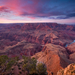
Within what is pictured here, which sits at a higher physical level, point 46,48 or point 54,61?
point 54,61

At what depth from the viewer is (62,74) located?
5816mm

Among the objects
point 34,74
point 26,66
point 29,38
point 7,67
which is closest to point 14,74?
point 7,67

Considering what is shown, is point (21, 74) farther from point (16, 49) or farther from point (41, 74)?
point (16, 49)

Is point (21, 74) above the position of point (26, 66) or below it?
below

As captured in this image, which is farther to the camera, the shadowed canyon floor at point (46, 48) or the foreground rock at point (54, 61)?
the shadowed canyon floor at point (46, 48)

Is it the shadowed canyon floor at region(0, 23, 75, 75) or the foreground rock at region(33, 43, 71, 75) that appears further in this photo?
the shadowed canyon floor at region(0, 23, 75, 75)

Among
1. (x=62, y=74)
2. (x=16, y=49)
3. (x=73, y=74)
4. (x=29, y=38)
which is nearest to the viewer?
(x=73, y=74)

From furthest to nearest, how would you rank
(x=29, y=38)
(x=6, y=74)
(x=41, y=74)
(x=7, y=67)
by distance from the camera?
(x=29, y=38), (x=6, y=74), (x=7, y=67), (x=41, y=74)

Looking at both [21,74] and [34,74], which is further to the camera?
[21,74]

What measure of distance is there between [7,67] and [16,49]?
23.6 m

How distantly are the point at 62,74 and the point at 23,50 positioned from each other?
32.4 m

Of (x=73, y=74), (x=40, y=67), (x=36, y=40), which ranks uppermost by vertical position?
(x=73, y=74)

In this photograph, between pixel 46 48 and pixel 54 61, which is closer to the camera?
pixel 54 61

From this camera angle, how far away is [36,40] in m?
63.0
